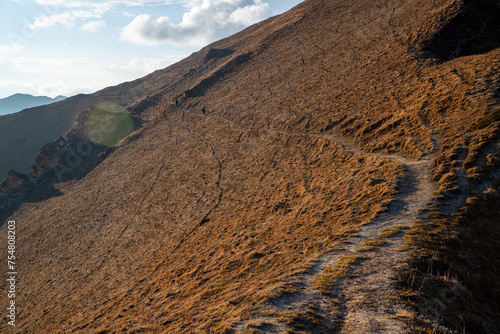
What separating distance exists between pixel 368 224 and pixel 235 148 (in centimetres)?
2568

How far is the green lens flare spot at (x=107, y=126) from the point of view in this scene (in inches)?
2533

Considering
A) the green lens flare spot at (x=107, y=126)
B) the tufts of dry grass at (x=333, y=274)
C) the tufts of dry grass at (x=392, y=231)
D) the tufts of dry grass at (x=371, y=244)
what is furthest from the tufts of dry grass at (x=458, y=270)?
the green lens flare spot at (x=107, y=126)

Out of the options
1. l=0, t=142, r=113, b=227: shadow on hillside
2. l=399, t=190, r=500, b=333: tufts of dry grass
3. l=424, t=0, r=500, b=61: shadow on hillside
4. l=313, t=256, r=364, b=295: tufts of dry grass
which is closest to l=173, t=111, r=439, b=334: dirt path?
l=313, t=256, r=364, b=295: tufts of dry grass

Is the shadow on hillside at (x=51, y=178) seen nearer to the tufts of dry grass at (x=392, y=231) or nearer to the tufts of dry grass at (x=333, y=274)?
the tufts of dry grass at (x=333, y=274)

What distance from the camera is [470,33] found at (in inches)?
1130

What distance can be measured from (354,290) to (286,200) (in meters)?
11.7

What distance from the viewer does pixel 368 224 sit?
492 inches

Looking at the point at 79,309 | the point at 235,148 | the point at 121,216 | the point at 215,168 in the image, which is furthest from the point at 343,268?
the point at 121,216

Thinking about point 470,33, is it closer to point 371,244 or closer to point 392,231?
point 392,231

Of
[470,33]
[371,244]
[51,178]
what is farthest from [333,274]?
[51,178]

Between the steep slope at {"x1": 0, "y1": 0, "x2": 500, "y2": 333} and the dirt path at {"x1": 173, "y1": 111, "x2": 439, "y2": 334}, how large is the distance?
0.17 ft

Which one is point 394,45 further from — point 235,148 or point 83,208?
point 83,208

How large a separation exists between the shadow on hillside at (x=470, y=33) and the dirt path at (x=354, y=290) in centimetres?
2401

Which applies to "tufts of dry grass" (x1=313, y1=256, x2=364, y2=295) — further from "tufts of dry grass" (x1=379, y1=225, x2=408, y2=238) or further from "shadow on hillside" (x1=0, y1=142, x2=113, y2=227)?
"shadow on hillside" (x1=0, y1=142, x2=113, y2=227)
